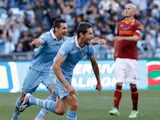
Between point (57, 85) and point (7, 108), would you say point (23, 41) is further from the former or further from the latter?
point (57, 85)

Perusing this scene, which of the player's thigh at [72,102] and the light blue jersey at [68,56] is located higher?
the light blue jersey at [68,56]

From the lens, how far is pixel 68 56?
39.8 feet

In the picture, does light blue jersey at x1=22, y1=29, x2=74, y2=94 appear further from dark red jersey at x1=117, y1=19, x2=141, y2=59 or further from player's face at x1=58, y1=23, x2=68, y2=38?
dark red jersey at x1=117, y1=19, x2=141, y2=59

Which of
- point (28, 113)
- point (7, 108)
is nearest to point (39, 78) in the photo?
point (28, 113)

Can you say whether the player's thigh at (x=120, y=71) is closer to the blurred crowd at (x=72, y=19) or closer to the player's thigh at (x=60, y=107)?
the player's thigh at (x=60, y=107)

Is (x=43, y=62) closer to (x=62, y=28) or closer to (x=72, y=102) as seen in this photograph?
(x=62, y=28)

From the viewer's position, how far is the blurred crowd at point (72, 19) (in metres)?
25.4

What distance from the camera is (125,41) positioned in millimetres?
15461

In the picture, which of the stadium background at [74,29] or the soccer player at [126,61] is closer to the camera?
the soccer player at [126,61]

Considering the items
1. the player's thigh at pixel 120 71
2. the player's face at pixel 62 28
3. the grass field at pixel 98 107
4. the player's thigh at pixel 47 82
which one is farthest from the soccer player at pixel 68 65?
the player's thigh at pixel 120 71

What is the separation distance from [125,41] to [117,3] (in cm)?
1317

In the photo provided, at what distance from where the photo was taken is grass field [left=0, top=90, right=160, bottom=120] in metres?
14.8

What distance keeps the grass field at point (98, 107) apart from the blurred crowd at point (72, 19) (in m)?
4.03

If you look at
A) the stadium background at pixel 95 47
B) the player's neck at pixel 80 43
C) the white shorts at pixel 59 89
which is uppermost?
the player's neck at pixel 80 43
